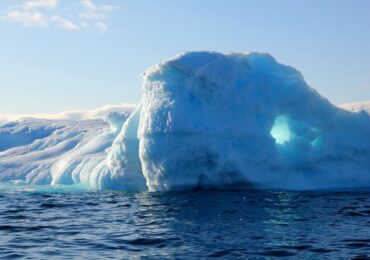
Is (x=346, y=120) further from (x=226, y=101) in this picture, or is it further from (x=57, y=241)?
(x=57, y=241)

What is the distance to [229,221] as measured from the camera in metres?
11.8

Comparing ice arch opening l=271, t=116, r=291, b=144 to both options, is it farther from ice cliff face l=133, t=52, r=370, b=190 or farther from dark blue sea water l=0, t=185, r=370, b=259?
dark blue sea water l=0, t=185, r=370, b=259

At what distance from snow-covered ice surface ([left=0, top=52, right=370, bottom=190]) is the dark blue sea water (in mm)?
1488

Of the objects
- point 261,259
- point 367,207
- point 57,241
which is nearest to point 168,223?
point 57,241

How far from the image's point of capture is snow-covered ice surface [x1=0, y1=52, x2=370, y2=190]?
60.4ft

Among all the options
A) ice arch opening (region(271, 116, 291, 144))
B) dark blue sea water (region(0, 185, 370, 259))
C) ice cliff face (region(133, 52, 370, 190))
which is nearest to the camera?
dark blue sea water (region(0, 185, 370, 259))

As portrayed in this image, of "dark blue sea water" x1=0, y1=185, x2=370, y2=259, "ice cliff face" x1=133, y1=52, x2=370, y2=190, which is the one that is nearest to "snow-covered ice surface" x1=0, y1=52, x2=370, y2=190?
"ice cliff face" x1=133, y1=52, x2=370, y2=190

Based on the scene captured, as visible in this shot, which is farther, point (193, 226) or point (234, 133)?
point (234, 133)

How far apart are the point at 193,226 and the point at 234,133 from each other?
767cm

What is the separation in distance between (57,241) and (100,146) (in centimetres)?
1903

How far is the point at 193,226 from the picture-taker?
11.2m

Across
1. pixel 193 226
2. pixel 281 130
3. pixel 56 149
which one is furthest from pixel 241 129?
pixel 56 149

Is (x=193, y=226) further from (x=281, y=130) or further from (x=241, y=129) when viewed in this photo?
(x=281, y=130)

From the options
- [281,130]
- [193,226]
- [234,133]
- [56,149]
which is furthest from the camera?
[56,149]
